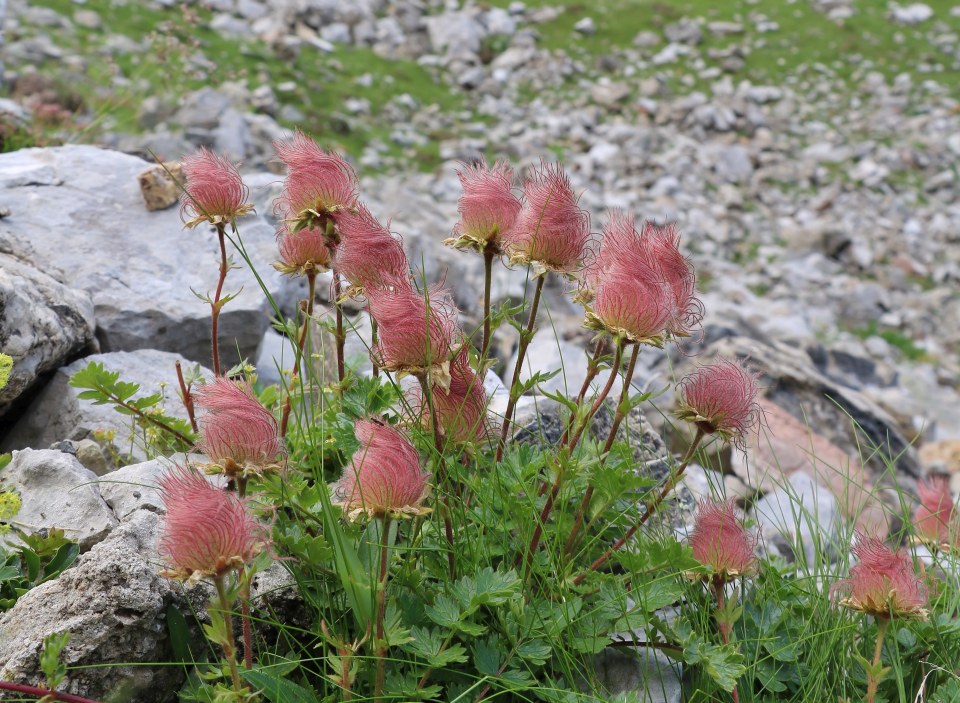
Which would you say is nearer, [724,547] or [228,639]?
[228,639]

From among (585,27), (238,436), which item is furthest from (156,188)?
(585,27)

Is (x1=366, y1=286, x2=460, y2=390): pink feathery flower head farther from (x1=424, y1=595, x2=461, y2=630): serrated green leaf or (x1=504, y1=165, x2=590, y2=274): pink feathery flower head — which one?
(x1=424, y1=595, x2=461, y2=630): serrated green leaf

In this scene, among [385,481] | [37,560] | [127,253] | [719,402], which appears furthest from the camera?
[127,253]

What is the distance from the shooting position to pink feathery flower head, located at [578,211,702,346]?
1746 millimetres

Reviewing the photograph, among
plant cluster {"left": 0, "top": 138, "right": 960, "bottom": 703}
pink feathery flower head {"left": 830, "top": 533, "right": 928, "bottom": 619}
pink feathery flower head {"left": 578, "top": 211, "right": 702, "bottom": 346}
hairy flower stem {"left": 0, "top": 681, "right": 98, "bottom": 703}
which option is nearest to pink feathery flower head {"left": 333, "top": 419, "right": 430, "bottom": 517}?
plant cluster {"left": 0, "top": 138, "right": 960, "bottom": 703}

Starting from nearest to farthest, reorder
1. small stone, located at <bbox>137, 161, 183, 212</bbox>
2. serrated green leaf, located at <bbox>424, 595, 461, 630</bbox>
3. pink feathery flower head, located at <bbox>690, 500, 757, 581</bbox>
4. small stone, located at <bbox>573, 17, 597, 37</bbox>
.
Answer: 1. serrated green leaf, located at <bbox>424, 595, 461, 630</bbox>
2. pink feathery flower head, located at <bbox>690, 500, 757, 581</bbox>
3. small stone, located at <bbox>137, 161, 183, 212</bbox>
4. small stone, located at <bbox>573, 17, 597, 37</bbox>

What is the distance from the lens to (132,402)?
2357mm

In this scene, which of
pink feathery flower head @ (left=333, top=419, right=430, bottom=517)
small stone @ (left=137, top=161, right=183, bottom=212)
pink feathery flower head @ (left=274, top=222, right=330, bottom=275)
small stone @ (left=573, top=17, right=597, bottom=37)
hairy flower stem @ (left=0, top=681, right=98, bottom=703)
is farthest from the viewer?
small stone @ (left=573, top=17, right=597, bottom=37)

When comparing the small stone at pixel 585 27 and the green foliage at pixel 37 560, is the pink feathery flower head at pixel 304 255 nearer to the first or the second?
the green foliage at pixel 37 560

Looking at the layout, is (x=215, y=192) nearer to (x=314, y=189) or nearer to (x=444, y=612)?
(x=314, y=189)

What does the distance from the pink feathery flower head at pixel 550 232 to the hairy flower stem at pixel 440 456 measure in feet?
1.07

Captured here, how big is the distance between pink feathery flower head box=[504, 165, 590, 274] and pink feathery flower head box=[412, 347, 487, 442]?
0.25 meters

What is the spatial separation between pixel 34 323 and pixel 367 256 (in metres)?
1.49

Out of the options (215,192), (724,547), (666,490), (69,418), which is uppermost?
(215,192)
